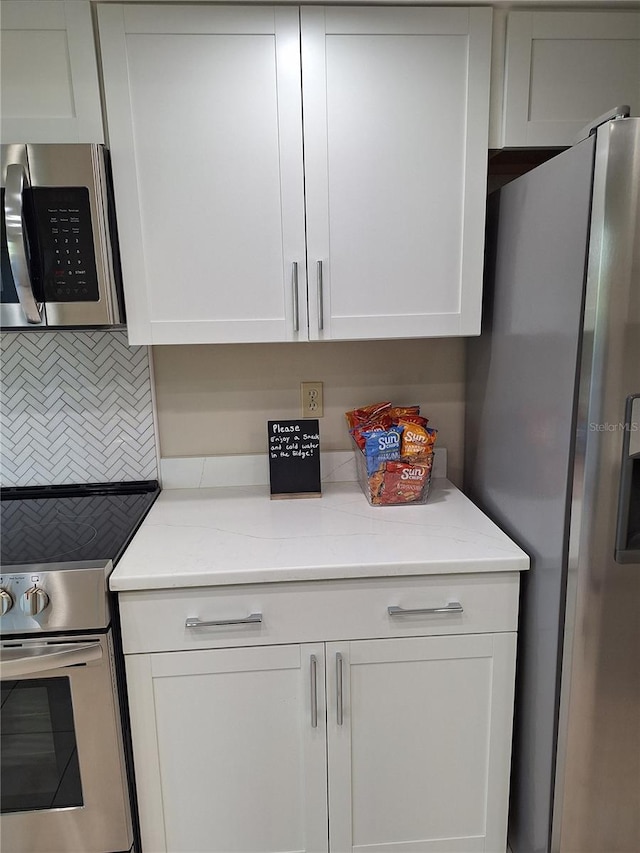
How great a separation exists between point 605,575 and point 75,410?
5.01ft

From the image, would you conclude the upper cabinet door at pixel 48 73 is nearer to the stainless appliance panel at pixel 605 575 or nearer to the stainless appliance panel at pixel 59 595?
the stainless appliance panel at pixel 59 595

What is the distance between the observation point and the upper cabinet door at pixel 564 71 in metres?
1.37

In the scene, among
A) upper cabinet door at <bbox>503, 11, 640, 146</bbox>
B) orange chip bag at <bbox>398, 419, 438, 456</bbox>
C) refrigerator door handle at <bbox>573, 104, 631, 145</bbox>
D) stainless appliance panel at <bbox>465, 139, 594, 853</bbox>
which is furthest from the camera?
orange chip bag at <bbox>398, 419, 438, 456</bbox>

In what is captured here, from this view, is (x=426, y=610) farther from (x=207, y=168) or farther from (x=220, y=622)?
(x=207, y=168)

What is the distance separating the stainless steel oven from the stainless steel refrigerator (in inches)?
38.2

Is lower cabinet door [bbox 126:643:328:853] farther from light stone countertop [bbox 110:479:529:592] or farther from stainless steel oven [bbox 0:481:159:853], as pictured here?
light stone countertop [bbox 110:479:529:592]

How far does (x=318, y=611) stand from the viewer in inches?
50.7

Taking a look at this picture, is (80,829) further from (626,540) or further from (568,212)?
(568,212)

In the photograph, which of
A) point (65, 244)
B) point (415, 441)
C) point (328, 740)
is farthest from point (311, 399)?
point (328, 740)

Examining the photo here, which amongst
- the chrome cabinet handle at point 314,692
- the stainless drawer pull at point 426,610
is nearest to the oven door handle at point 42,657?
the chrome cabinet handle at point 314,692

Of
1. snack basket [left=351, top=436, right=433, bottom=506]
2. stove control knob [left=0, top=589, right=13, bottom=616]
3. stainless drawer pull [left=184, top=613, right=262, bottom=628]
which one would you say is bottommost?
stainless drawer pull [left=184, top=613, right=262, bottom=628]

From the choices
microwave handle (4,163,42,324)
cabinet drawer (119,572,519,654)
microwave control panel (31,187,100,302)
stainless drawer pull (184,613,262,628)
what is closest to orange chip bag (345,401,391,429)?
cabinet drawer (119,572,519,654)

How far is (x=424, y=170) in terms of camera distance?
1.40m

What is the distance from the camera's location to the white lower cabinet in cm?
130
